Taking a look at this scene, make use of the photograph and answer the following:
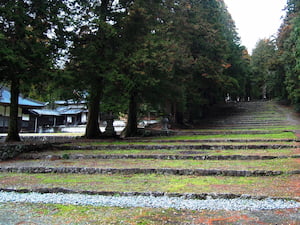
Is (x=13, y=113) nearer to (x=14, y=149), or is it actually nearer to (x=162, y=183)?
(x=14, y=149)

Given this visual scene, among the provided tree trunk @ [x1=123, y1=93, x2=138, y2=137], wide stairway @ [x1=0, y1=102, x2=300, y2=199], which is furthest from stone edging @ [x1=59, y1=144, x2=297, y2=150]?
tree trunk @ [x1=123, y1=93, x2=138, y2=137]

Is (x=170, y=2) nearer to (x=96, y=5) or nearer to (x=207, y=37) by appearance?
(x=96, y=5)

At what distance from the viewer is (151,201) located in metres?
4.62

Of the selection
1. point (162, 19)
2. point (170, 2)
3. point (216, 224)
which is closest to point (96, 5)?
point (162, 19)

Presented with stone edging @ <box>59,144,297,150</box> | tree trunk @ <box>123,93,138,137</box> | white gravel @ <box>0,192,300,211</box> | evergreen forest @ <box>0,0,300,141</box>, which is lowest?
white gravel @ <box>0,192,300,211</box>

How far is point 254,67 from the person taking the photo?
39.5 meters

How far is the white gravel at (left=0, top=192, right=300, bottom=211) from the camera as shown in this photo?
4254mm

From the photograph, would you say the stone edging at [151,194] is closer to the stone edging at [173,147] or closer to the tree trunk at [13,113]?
the stone edging at [173,147]

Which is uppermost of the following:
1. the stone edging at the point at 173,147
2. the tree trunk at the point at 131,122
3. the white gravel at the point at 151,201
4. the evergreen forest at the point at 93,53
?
the evergreen forest at the point at 93,53

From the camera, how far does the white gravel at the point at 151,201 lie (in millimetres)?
4254

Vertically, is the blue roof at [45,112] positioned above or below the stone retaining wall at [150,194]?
above

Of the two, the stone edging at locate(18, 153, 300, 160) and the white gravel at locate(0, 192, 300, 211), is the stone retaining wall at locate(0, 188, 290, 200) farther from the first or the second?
the stone edging at locate(18, 153, 300, 160)

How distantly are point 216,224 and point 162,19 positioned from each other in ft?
40.3

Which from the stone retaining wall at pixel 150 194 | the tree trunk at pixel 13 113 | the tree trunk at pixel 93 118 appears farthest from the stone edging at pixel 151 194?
the tree trunk at pixel 93 118
